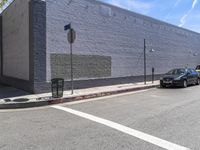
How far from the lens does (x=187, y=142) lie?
5117 mm

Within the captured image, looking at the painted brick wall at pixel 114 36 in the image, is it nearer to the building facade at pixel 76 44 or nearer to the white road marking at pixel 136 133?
the building facade at pixel 76 44

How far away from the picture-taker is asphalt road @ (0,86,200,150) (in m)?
5.00

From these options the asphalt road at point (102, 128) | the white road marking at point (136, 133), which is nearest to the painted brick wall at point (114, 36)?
the asphalt road at point (102, 128)

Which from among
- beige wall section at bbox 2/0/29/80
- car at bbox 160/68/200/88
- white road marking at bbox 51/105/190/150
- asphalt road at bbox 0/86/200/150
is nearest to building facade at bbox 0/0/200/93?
beige wall section at bbox 2/0/29/80

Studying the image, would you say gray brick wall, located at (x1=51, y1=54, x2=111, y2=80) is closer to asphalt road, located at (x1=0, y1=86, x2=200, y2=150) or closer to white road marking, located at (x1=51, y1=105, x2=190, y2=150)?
asphalt road, located at (x1=0, y1=86, x2=200, y2=150)

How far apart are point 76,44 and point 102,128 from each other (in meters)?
9.12

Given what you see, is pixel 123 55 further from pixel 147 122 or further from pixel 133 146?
pixel 133 146

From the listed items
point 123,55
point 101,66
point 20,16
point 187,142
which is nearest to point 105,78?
point 101,66

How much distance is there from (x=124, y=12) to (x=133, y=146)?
1493cm

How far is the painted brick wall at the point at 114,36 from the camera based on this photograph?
13.8 metres

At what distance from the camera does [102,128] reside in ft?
20.7

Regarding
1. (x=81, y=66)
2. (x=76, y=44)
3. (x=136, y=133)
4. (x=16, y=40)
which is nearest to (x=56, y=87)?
(x=81, y=66)

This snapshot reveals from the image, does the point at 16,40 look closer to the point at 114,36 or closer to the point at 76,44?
the point at 76,44

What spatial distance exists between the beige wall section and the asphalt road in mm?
5685
